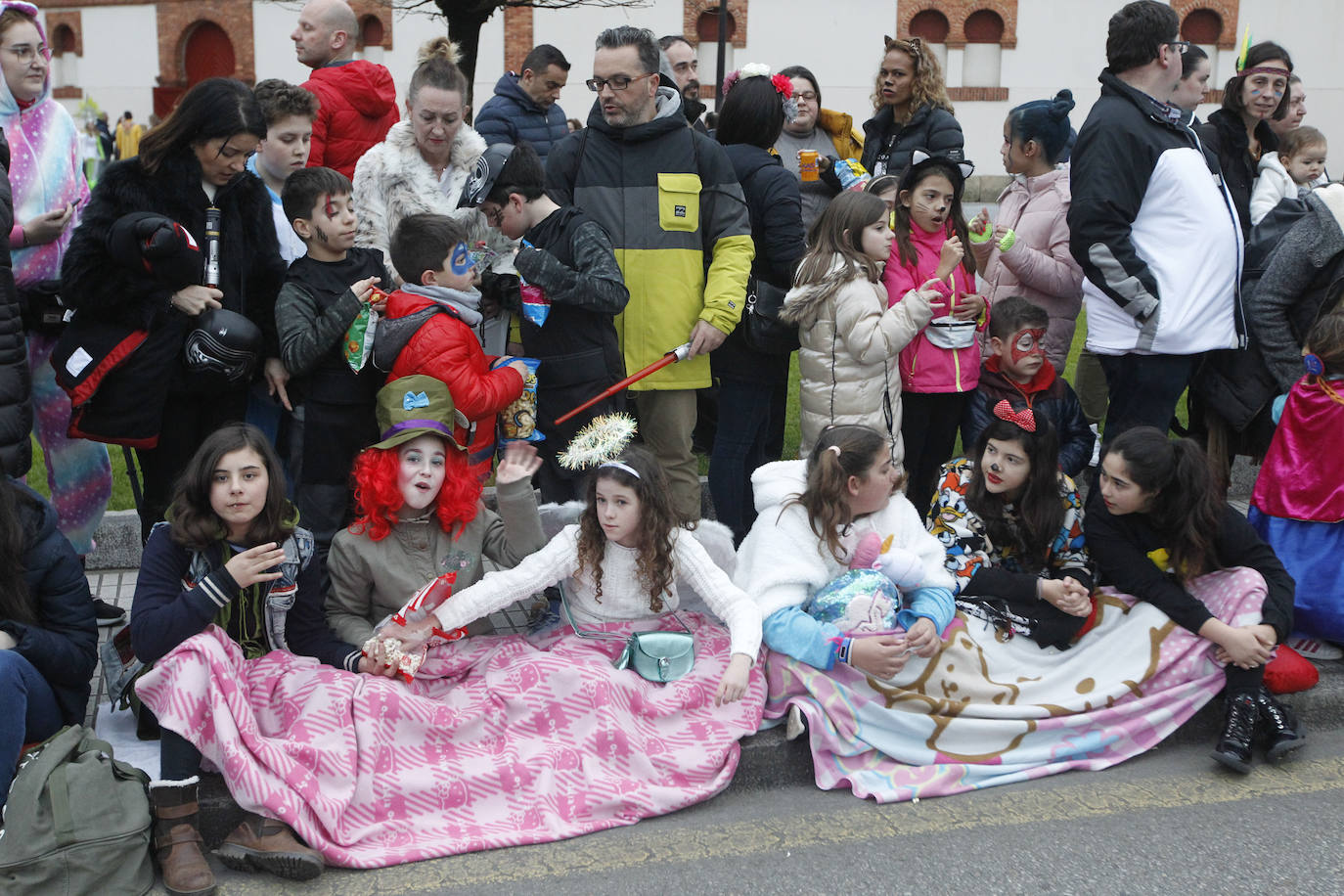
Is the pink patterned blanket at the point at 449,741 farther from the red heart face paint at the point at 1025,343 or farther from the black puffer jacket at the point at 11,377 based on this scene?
the red heart face paint at the point at 1025,343

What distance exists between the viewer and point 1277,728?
3.81m

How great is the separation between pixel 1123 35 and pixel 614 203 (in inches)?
79.8

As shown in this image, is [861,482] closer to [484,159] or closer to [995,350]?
[995,350]

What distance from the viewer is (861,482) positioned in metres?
3.95

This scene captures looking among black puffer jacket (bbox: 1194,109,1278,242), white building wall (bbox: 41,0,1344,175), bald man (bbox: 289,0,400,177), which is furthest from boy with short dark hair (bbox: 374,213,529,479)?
white building wall (bbox: 41,0,1344,175)

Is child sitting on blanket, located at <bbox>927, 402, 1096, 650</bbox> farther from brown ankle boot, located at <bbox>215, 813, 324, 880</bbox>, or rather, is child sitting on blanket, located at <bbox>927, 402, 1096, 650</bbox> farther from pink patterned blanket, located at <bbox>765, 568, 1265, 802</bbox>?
brown ankle boot, located at <bbox>215, 813, 324, 880</bbox>

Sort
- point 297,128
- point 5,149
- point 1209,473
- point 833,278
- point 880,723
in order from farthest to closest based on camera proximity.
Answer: point 297,128 < point 833,278 < point 5,149 < point 1209,473 < point 880,723

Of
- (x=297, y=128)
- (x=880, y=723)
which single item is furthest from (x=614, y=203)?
(x=880, y=723)

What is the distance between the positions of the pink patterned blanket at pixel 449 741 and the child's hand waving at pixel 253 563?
18cm

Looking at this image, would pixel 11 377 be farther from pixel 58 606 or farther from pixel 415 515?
pixel 415 515

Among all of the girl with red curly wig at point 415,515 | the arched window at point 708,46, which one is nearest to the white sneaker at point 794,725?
the girl with red curly wig at point 415,515

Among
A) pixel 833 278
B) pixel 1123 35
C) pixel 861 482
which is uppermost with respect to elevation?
pixel 1123 35

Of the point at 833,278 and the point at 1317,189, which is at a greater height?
the point at 1317,189

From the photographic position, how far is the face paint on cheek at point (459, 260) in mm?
4430
